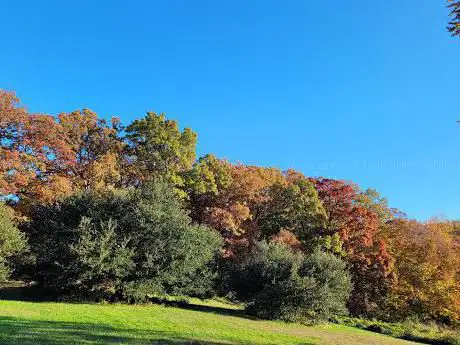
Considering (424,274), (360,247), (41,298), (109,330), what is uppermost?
(360,247)

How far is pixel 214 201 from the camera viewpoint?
124 feet

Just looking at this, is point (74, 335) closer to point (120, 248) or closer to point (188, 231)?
point (120, 248)

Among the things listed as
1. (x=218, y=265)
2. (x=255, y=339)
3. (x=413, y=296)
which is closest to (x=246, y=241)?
(x=218, y=265)

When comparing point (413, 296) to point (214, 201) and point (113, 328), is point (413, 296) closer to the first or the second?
point (214, 201)

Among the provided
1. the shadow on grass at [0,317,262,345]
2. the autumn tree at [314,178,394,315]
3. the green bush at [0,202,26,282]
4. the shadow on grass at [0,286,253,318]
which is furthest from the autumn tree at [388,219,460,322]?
the green bush at [0,202,26,282]

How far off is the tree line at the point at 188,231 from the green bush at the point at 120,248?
76mm

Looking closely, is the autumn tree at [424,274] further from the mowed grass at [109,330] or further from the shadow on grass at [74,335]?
the shadow on grass at [74,335]

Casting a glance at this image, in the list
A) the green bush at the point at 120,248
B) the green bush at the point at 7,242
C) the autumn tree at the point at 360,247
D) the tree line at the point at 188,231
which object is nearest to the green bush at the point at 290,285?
the tree line at the point at 188,231

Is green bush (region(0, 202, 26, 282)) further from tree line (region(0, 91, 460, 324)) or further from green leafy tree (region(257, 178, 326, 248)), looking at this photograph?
green leafy tree (region(257, 178, 326, 248))

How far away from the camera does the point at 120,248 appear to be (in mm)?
22078

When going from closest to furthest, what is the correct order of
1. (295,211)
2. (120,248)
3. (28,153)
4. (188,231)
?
1. (120,248)
2. (188,231)
3. (28,153)
4. (295,211)

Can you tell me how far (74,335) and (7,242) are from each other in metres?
13.5

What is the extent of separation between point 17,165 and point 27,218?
3792 millimetres

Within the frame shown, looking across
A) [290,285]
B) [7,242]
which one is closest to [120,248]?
[7,242]
